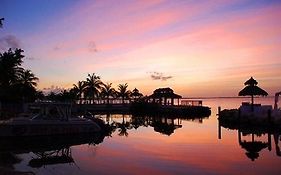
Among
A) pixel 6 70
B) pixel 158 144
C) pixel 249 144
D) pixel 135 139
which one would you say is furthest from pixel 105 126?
pixel 249 144

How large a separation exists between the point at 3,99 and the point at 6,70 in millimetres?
10310

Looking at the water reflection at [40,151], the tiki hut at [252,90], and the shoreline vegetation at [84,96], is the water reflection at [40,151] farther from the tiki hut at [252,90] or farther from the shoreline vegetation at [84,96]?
the tiki hut at [252,90]

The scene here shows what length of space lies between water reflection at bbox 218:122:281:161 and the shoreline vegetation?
65.1 feet

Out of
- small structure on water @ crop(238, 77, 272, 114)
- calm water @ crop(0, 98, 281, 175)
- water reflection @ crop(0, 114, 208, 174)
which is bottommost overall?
calm water @ crop(0, 98, 281, 175)

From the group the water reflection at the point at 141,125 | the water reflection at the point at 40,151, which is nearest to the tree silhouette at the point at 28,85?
the water reflection at the point at 141,125

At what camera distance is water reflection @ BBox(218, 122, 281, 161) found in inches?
1116

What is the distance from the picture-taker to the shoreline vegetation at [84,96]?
46969 millimetres

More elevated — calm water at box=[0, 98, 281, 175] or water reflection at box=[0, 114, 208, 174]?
water reflection at box=[0, 114, 208, 174]

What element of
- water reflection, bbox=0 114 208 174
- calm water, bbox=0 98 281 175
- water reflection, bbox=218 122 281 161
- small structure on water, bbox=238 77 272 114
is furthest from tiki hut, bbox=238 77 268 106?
water reflection, bbox=0 114 208 174

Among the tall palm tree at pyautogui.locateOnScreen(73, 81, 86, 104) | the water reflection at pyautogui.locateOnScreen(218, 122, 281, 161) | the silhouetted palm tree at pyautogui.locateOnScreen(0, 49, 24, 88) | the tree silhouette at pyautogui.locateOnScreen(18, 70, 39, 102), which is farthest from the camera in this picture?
the tall palm tree at pyautogui.locateOnScreen(73, 81, 86, 104)

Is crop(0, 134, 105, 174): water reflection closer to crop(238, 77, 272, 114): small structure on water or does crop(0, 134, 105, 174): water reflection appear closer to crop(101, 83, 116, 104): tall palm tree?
crop(238, 77, 272, 114): small structure on water

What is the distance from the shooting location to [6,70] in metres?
43.8

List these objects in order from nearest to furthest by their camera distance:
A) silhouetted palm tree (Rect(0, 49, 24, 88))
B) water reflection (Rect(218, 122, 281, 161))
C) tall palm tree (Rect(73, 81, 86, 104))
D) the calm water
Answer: the calm water
water reflection (Rect(218, 122, 281, 161))
silhouetted palm tree (Rect(0, 49, 24, 88))
tall palm tree (Rect(73, 81, 86, 104))

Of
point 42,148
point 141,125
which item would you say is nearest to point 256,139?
point 141,125
